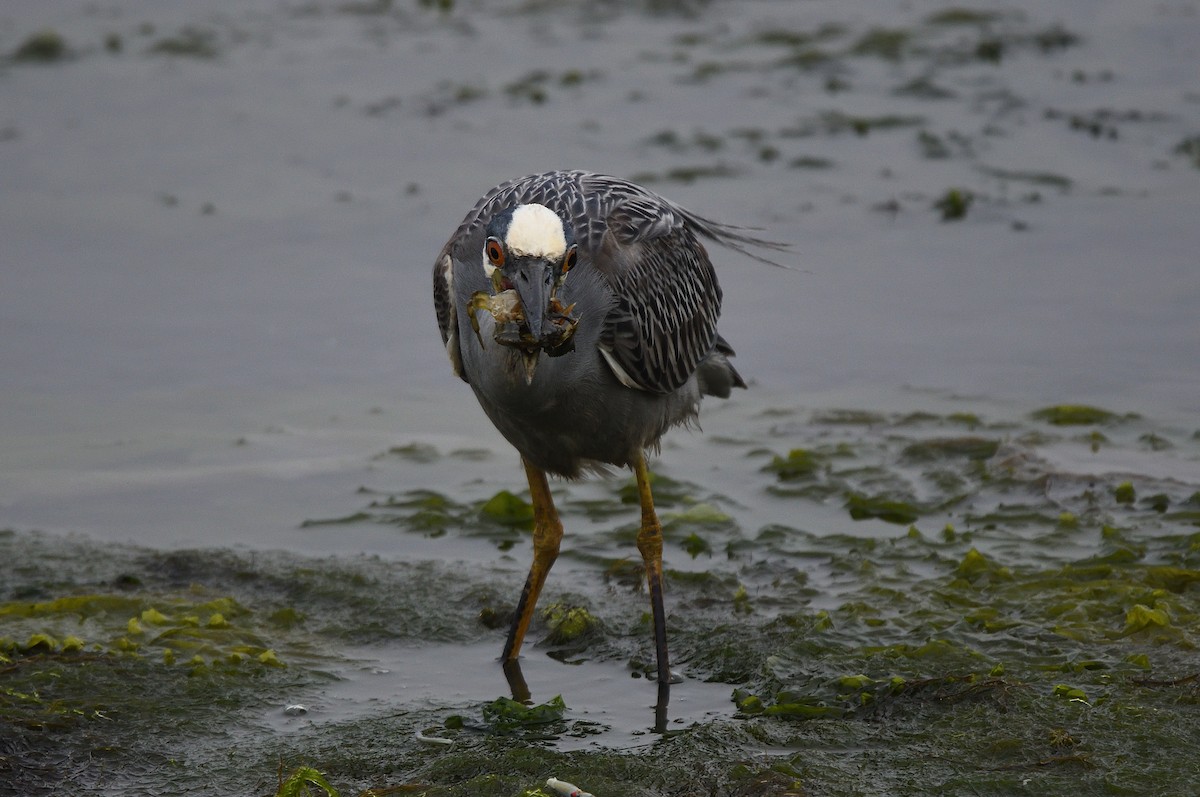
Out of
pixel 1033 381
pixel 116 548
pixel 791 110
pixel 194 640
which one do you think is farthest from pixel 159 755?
pixel 791 110

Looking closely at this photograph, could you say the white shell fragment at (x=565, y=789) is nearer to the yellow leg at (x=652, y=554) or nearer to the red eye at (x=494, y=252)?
the yellow leg at (x=652, y=554)

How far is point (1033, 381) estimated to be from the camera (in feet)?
29.6

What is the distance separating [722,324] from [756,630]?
12.9 ft

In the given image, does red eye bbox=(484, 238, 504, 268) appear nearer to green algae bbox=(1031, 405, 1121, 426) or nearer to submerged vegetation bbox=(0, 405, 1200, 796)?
submerged vegetation bbox=(0, 405, 1200, 796)

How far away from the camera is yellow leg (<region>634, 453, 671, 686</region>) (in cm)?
594

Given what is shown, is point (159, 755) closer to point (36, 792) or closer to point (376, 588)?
point (36, 792)

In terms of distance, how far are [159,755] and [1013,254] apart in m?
7.34

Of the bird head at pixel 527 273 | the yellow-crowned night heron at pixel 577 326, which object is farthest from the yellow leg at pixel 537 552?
the bird head at pixel 527 273

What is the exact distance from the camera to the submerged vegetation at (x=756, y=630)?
5020mm

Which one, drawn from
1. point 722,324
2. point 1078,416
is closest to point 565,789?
point 1078,416

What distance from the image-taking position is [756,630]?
617 cm

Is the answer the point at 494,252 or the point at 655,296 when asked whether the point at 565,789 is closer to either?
the point at 494,252

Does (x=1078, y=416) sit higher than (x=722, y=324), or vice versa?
(x=722, y=324)

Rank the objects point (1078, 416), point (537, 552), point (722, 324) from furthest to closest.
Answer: point (722, 324) → point (1078, 416) → point (537, 552)
